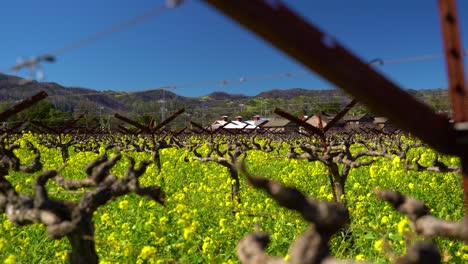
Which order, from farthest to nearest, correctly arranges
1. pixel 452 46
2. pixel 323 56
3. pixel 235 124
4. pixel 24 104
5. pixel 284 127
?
pixel 284 127 → pixel 235 124 → pixel 24 104 → pixel 452 46 → pixel 323 56

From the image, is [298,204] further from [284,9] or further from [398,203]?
[284,9]

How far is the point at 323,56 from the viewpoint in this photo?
108cm

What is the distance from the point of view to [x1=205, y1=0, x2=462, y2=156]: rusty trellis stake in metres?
1.04

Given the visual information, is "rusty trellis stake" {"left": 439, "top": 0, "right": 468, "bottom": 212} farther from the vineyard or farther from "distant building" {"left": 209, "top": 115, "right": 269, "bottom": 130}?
"distant building" {"left": 209, "top": 115, "right": 269, "bottom": 130}

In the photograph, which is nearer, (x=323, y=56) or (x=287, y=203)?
(x=323, y=56)

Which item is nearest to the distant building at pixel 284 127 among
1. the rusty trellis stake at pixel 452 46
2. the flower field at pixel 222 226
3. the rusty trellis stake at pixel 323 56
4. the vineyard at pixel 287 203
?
the flower field at pixel 222 226

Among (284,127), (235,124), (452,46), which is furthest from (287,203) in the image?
(284,127)

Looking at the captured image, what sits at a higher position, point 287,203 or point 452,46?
point 452,46

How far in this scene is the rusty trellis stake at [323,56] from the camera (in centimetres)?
104

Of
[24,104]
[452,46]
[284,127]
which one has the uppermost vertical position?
[452,46]

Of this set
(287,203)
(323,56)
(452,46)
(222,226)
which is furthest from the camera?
(222,226)

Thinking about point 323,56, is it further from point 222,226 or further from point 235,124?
point 235,124

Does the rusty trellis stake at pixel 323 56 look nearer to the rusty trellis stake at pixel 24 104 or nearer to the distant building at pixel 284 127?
the rusty trellis stake at pixel 24 104

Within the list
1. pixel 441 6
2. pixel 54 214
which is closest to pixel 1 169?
pixel 54 214
